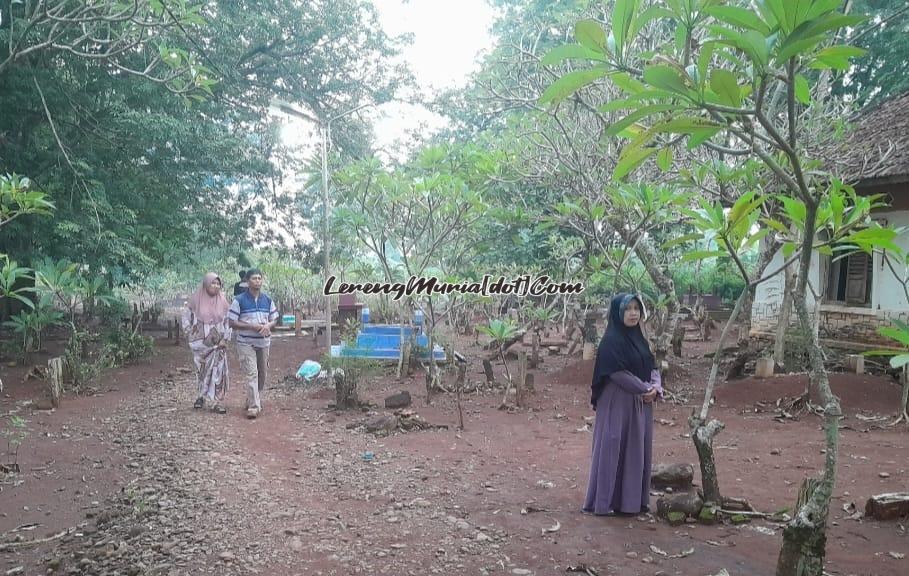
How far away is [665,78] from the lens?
178cm

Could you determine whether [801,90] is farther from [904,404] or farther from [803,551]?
[904,404]

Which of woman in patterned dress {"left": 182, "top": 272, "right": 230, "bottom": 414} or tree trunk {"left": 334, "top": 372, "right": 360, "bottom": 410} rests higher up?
woman in patterned dress {"left": 182, "top": 272, "right": 230, "bottom": 414}

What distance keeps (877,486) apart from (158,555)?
4.89 meters

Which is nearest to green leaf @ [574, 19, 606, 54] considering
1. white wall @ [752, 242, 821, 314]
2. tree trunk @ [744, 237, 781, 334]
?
tree trunk @ [744, 237, 781, 334]

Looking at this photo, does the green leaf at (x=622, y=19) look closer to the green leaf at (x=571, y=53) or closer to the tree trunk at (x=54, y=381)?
the green leaf at (x=571, y=53)

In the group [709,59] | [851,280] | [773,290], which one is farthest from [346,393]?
[851,280]

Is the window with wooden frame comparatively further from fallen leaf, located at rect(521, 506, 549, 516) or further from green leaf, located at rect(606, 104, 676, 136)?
green leaf, located at rect(606, 104, 676, 136)

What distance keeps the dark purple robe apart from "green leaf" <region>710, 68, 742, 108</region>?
2311mm

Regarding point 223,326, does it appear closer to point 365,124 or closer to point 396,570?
point 396,570

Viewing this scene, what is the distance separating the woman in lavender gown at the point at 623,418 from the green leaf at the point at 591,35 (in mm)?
2158

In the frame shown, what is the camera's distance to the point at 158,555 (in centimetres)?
340

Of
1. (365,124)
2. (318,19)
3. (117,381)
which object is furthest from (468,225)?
(365,124)

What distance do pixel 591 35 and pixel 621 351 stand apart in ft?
7.74

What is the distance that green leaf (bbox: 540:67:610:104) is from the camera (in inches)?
77.2
